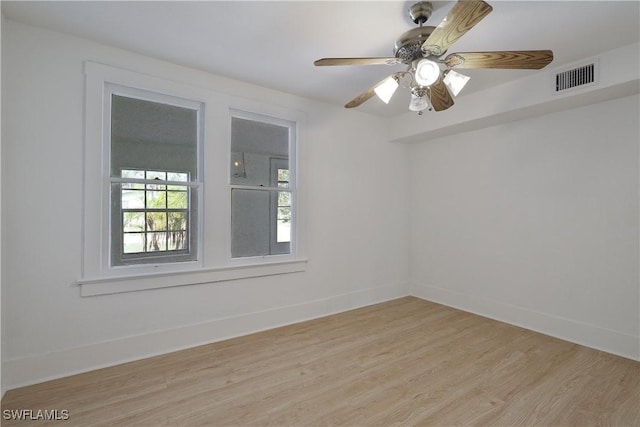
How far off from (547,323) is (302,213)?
280cm

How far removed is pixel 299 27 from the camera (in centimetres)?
223

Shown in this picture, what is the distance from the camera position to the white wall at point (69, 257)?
220cm

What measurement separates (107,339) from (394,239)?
3.47 m

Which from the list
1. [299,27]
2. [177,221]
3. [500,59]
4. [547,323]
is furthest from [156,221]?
[547,323]

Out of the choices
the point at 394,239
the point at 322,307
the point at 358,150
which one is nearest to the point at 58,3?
the point at 358,150

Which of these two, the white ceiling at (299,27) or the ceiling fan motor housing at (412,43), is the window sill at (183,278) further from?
the ceiling fan motor housing at (412,43)

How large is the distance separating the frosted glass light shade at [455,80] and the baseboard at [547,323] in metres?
2.62

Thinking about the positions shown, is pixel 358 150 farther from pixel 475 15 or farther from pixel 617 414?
pixel 617 414

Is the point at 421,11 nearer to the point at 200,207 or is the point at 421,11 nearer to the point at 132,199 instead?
the point at 200,207

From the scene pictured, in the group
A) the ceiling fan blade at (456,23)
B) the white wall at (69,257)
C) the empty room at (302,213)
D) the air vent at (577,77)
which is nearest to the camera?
the ceiling fan blade at (456,23)

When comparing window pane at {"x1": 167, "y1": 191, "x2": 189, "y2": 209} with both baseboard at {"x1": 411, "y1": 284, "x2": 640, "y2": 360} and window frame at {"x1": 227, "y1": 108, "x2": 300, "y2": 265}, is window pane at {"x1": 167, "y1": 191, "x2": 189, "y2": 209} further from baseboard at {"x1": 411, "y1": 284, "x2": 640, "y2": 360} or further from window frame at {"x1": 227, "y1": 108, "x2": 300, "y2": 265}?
baseboard at {"x1": 411, "y1": 284, "x2": 640, "y2": 360}

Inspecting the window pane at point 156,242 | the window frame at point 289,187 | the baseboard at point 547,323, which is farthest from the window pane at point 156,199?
the baseboard at point 547,323

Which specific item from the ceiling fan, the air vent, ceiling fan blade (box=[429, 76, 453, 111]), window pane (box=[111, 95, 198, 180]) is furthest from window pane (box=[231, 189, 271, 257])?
the air vent

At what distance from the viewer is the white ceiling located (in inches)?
79.5
